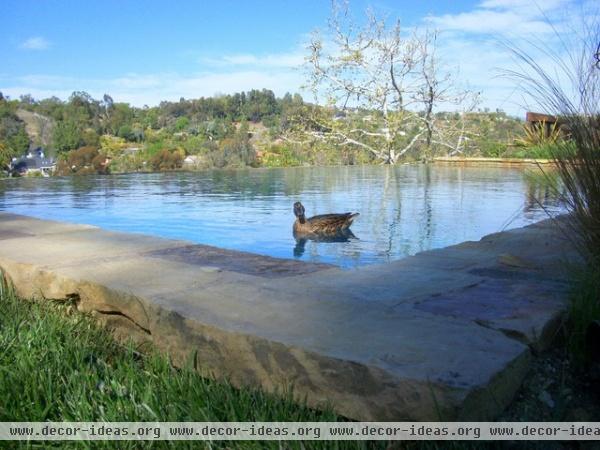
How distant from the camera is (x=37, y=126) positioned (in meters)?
25.1

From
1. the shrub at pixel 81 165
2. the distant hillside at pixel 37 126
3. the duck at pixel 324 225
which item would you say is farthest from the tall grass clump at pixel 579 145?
the distant hillside at pixel 37 126

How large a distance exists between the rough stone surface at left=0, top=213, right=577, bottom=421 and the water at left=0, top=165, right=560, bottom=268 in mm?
964

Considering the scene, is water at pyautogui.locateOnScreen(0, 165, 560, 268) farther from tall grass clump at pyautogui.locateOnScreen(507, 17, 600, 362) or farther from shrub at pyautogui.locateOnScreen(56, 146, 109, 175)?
shrub at pyautogui.locateOnScreen(56, 146, 109, 175)

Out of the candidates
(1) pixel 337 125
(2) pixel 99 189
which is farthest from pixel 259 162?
(2) pixel 99 189

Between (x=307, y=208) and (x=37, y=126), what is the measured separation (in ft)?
76.9

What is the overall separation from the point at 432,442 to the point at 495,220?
13.2 feet

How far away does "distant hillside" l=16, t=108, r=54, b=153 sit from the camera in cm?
2139

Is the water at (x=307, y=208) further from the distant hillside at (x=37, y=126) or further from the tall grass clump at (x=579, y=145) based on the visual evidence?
the distant hillside at (x=37, y=126)

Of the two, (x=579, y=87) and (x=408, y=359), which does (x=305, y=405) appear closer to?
(x=408, y=359)

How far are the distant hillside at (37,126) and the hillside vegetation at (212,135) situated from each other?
0.16 ft

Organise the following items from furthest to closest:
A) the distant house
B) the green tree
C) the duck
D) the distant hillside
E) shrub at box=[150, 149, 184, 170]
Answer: the distant hillside → the green tree → shrub at box=[150, 149, 184, 170] → the distant house → the duck

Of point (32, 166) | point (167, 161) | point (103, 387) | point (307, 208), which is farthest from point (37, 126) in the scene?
point (103, 387)

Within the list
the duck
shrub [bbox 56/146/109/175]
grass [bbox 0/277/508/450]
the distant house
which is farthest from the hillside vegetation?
grass [bbox 0/277/508/450]

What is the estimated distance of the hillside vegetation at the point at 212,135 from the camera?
13000mm
